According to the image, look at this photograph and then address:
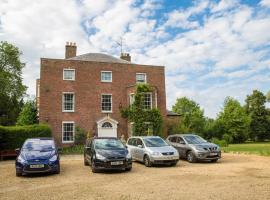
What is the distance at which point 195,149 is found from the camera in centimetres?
1791

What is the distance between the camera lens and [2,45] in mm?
42375

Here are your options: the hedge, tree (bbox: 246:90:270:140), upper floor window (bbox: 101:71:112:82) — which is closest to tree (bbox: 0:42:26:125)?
upper floor window (bbox: 101:71:112:82)

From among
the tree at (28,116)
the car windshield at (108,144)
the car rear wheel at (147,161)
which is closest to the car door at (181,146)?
the car rear wheel at (147,161)

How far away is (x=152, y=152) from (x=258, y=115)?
169 ft

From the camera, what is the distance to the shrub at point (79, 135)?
31250 millimetres

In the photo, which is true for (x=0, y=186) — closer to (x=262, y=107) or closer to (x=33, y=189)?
(x=33, y=189)

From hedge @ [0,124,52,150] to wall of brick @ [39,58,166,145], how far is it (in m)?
5.14

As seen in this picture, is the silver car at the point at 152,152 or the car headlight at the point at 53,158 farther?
the silver car at the point at 152,152

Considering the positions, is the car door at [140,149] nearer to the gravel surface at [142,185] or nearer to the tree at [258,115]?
the gravel surface at [142,185]

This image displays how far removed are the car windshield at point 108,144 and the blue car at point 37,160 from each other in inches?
85.7

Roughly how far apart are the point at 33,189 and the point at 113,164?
4.27 meters

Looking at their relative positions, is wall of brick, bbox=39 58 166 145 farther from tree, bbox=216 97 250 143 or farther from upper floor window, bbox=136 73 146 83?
tree, bbox=216 97 250 143

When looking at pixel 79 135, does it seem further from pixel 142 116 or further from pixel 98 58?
pixel 98 58

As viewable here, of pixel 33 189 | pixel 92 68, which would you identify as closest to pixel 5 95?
pixel 92 68
